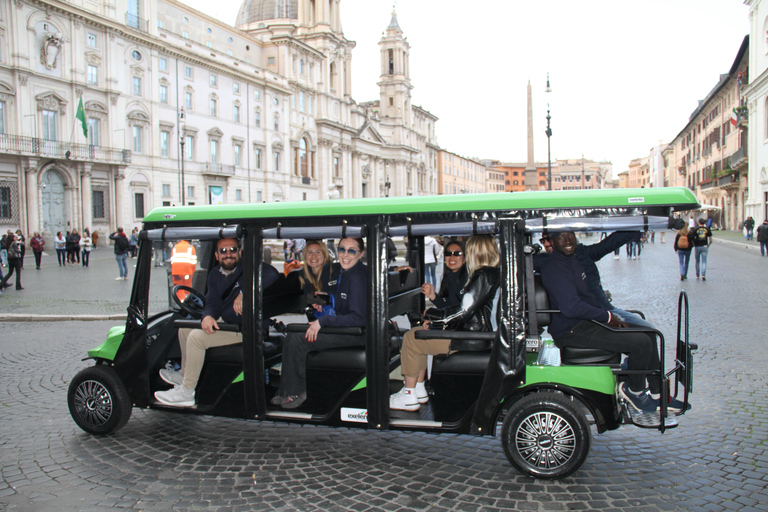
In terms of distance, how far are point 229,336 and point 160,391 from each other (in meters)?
0.89

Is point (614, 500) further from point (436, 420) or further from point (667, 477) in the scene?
point (436, 420)

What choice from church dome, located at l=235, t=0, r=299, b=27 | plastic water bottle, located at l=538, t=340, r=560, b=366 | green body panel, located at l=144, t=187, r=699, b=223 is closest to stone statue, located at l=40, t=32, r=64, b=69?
green body panel, located at l=144, t=187, r=699, b=223

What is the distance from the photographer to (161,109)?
4812 cm

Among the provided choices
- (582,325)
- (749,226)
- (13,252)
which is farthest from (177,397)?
(749,226)

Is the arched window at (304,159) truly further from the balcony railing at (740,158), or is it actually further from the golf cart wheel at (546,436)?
the golf cart wheel at (546,436)

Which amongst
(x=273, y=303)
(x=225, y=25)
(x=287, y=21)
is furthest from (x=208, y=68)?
(x=273, y=303)

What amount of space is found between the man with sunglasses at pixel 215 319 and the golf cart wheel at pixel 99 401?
12.9 inches

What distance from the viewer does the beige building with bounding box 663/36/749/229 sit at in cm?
4609

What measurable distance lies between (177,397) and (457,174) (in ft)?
468

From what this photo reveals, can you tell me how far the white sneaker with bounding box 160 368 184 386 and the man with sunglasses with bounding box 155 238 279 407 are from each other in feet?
0.63

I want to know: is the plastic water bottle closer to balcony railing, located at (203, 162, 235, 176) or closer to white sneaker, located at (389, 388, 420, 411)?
white sneaker, located at (389, 388, 420, 411)

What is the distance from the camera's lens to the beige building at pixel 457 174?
134 metres

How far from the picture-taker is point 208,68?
53.4 m

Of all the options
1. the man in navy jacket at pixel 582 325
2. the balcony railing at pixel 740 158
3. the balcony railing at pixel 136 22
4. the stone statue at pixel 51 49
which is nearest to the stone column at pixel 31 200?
the stone statue at pixel 51 49
